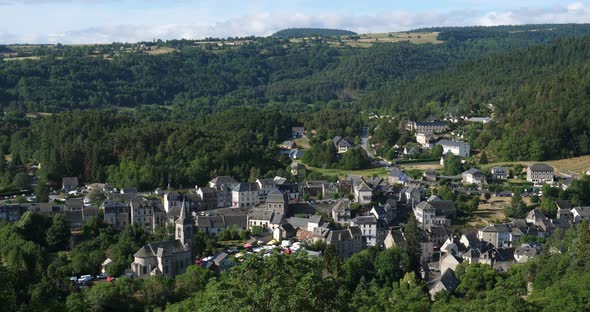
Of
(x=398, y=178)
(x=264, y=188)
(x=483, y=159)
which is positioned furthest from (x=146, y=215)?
(x=483, y=159)

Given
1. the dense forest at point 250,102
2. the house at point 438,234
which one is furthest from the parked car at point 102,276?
the dense forest at point 250,102

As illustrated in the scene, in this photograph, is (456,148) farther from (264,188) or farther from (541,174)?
(264,188)

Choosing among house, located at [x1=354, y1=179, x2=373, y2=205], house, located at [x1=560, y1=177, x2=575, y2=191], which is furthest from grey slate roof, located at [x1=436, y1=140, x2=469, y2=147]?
house, located at [x1=354, y1=179, x2=373, y2=205]

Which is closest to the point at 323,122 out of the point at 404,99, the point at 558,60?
the point at 404,99

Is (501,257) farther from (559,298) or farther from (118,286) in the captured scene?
(118,286)

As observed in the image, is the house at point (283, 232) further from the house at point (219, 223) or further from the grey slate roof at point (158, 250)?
the grey slate roof at point (158, 250)
